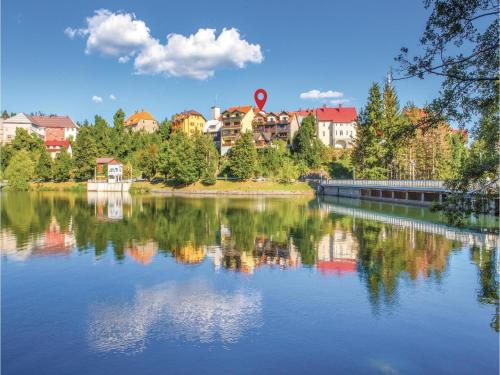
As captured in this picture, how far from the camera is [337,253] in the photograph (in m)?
27.9

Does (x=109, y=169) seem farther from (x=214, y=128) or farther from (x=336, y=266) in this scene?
(x=336, y=266)

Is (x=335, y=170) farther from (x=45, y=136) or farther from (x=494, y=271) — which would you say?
(x=45, y=136)

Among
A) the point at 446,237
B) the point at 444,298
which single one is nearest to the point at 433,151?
the point at 446,237

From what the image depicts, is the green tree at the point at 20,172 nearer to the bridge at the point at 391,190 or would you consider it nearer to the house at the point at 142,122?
the house at the point at 142,122

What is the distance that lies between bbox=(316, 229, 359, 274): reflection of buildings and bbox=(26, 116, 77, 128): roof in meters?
160

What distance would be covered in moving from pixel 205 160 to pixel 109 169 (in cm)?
2304

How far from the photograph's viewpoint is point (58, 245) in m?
30.4

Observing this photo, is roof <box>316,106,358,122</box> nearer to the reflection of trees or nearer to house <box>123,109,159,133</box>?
house <box>123,109,159,133</box>

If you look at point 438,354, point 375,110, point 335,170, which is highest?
point 375,110

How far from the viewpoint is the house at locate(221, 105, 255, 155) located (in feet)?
379

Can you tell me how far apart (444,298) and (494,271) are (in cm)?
637

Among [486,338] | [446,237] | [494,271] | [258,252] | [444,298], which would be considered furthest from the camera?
[446,237]

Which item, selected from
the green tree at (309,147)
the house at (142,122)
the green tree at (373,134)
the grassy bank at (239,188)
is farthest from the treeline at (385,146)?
the house at (142,122)

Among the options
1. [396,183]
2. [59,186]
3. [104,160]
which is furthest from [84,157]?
[396,183]
